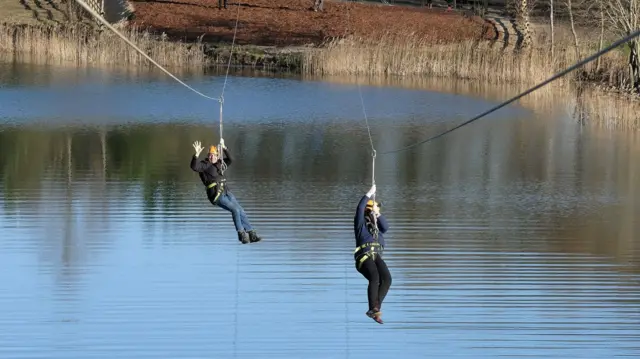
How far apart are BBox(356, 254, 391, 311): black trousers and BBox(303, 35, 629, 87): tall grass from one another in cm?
2127

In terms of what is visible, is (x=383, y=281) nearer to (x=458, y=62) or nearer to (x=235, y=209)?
(x=235, y=209)

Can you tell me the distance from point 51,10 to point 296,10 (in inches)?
352

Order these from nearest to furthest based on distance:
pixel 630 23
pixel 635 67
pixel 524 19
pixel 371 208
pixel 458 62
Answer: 1. pixel 371 208
2. pixel 630 23
3. pixel 635 67
4. pixel 458 62
5. pixel 524 19

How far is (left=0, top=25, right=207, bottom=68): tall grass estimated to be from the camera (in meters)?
36.2

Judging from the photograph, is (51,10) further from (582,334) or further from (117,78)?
(582,334)

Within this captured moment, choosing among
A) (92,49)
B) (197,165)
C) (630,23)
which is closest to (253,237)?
(197,165)

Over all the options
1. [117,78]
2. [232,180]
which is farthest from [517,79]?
[232,180]

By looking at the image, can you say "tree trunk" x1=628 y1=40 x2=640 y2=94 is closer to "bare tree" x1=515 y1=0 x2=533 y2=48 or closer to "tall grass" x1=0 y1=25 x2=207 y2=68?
"bare tree" x1=515 y1=0 x2=533 y2=48

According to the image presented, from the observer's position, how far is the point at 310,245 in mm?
18234

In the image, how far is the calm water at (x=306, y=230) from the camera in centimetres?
1448

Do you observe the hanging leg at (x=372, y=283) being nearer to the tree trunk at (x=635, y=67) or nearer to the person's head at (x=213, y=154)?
the person's head at (x=213, y=154)

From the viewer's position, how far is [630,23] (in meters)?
32.1

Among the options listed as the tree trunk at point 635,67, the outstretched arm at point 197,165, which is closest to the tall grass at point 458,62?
the tree trunk at point 635,67

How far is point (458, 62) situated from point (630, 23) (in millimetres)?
4849
